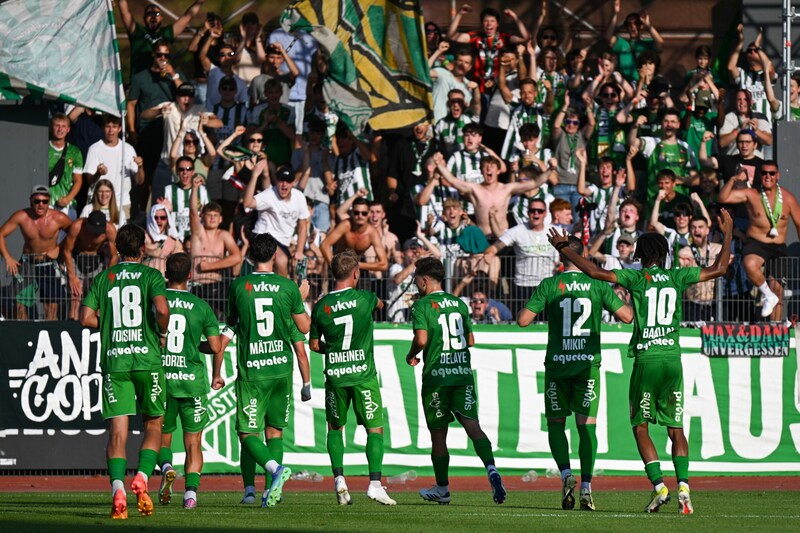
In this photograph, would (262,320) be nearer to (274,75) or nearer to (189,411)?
(189,411)

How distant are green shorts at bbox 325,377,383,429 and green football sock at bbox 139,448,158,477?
182 centimetres

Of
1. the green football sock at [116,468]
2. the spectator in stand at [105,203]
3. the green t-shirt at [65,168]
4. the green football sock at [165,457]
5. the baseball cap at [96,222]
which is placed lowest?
the green football sock at [165,457]

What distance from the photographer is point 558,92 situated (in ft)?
67.6

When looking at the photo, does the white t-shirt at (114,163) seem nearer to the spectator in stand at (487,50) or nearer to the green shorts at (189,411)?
the spectator in stand at (487,50)

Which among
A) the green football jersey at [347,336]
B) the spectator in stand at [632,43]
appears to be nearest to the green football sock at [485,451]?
the green football jersey at [347,336]

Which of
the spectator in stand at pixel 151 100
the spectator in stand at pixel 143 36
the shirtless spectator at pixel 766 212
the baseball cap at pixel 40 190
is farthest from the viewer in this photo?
the spectator in stand at pixel 143 36

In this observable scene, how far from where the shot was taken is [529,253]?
17672 millimetres

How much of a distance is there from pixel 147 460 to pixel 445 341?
297cm

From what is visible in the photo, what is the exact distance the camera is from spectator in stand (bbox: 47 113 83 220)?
748 inches

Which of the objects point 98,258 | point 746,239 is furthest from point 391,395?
point 746,239

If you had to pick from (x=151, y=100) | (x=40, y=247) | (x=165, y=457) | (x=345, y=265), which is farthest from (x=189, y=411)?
(x=151, y=100)

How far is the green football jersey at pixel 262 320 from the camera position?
1205cm

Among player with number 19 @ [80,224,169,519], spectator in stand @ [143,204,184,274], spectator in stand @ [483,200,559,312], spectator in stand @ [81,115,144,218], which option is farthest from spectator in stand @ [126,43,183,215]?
player with number 19 @ [80,224,169,519]

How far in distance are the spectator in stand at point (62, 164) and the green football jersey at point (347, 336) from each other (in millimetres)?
7722
